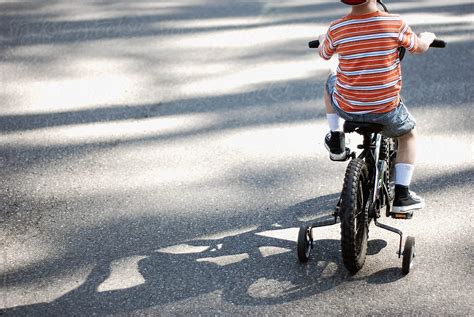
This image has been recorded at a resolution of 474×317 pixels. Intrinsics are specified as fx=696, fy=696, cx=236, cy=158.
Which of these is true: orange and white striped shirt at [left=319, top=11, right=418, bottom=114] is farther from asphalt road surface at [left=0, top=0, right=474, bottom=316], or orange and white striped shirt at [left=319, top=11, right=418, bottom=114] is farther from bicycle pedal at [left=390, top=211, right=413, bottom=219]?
asphalt road surface at [left=0, top=0, right=474, bottom=316]

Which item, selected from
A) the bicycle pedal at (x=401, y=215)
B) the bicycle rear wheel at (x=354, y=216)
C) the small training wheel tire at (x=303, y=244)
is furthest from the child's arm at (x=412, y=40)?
the small training wheel tire at (x=303, y=244)

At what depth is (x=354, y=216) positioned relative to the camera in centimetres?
369

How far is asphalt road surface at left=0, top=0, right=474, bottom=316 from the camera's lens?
392cm

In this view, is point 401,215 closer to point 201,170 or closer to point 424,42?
point 424,42

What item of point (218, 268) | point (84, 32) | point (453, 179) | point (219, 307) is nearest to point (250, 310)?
point (219, 307)

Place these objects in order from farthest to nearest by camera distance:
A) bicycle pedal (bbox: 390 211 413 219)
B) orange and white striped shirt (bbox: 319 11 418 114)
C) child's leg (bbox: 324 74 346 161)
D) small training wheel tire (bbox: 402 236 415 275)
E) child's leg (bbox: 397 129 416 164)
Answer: child's leg (bbox: 324 74 346 161) < bicycle pedal (bbox: 390 211 413 219) < child's leg (bbox: 397 129 416 164) < small training wheel tire (bbox: 402 236 415 275) < orange and white striped shirt (bbox: 319 11 418 114)

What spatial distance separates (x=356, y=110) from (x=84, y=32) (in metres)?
5.10

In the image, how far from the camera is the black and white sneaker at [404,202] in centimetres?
411

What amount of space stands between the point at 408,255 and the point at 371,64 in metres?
1.10

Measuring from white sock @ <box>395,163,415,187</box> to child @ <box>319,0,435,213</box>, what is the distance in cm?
4

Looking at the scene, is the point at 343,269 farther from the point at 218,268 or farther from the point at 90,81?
the point at 90,81

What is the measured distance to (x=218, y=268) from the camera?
411 centimetres

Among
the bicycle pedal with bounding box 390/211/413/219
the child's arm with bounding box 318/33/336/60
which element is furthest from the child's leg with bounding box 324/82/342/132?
the bicycle pedal with bounding box 390/211/413/219

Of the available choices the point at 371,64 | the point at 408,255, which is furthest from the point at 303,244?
the point at 371,64
